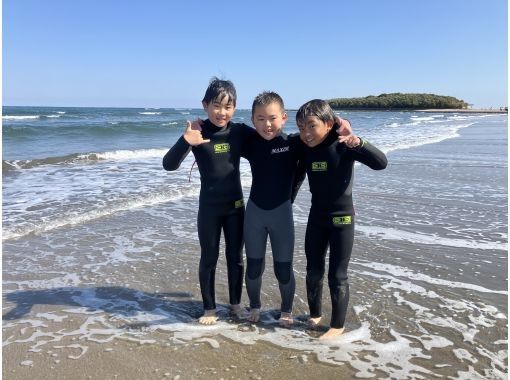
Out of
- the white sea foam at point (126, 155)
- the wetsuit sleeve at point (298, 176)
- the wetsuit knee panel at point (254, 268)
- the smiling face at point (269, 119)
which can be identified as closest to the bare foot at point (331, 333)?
the wetsuit knee panel at point (254, 268)

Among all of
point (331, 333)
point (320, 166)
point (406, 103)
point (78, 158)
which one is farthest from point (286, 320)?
point (406, 103)

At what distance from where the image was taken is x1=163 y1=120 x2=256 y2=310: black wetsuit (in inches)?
149

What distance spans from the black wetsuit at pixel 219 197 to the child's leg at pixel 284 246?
344mm

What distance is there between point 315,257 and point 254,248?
0.53 meters

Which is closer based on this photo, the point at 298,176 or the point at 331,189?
the point at 331,189

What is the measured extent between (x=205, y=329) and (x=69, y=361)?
1061 millimetres

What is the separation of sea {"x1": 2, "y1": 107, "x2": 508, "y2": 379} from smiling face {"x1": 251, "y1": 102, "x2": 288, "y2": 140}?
1650 millimetres

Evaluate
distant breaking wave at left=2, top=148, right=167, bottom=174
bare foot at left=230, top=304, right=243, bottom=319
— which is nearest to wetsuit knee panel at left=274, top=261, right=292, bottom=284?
bare foot at left=230, top=304, right=243, bottom=319

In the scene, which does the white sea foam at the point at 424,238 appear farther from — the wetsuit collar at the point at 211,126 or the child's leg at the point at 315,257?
the wetsuit collar at the point at 211,126

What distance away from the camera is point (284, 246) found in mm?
3752

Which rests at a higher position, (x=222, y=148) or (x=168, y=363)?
(x=222, y=148)

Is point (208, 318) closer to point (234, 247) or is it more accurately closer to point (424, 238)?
point (234, 247)

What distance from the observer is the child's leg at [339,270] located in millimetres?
3568

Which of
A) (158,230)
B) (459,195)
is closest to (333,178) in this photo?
(158,230)
